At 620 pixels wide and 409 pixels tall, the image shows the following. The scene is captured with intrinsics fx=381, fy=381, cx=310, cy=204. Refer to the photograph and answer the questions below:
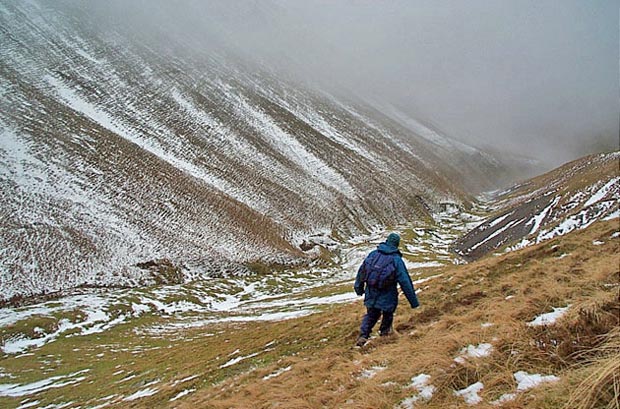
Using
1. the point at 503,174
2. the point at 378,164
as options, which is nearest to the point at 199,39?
the point at 378,164

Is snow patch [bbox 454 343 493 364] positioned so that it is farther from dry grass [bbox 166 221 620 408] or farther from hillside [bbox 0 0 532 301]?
hillside [bbox 0 0 532 301]

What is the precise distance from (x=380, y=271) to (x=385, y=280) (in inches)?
9.8

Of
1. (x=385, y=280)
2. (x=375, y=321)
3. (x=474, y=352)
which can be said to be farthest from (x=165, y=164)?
(x=474, y=352)

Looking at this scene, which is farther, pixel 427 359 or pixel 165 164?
pixel 165 164

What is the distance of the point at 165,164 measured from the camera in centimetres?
6512

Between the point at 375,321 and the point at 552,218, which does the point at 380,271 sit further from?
the point at 552,218

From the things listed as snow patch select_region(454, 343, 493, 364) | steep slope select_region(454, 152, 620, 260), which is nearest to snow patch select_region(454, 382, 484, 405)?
snow patch select_region(454, 343, 493, 364)

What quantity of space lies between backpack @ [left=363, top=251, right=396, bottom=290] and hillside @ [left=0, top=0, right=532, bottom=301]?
3960cm

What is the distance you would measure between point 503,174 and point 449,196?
7283 centimetres

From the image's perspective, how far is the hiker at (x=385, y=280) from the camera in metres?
9.32

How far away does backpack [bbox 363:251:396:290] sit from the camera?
30.6ft

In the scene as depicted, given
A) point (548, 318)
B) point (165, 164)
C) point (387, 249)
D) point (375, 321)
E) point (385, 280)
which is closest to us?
point (548, 318)

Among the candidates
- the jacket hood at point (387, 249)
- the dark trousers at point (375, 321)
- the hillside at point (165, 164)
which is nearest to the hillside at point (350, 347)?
the dark trousers at point (375, 321)

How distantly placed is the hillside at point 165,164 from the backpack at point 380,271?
39.6 m
